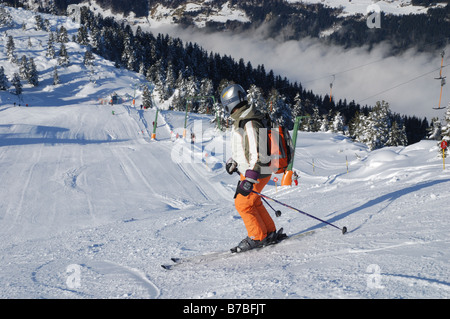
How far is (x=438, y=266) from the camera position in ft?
8.60

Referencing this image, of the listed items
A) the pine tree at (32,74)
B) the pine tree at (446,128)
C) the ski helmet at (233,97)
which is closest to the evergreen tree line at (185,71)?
the pine tree at (32,74)

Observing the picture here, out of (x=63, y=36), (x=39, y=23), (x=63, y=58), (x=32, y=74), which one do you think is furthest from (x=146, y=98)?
(x=39, y=23)

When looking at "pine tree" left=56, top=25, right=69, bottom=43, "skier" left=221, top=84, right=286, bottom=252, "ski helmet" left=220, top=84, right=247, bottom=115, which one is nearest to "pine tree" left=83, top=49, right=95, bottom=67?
"pine tree" left=56, top=25, right=69, bottom=43

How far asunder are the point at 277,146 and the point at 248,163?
43 centimetres

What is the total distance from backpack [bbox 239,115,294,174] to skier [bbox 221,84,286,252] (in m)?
0.07

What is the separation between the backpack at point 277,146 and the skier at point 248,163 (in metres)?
0.07

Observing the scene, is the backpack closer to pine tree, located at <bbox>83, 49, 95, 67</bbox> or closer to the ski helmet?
the ski helmet

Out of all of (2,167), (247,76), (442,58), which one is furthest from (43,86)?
(442,58)

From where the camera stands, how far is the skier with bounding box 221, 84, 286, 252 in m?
3.87

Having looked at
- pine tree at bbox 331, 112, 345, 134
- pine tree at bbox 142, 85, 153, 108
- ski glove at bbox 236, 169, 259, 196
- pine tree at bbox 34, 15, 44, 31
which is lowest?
pine tree at bbox 331, 112, 345, 134

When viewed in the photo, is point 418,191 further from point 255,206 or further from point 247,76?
point 247,76

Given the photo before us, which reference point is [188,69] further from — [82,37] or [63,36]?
[63,36]

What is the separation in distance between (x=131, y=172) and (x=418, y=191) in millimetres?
13553

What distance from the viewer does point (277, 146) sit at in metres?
4.02
